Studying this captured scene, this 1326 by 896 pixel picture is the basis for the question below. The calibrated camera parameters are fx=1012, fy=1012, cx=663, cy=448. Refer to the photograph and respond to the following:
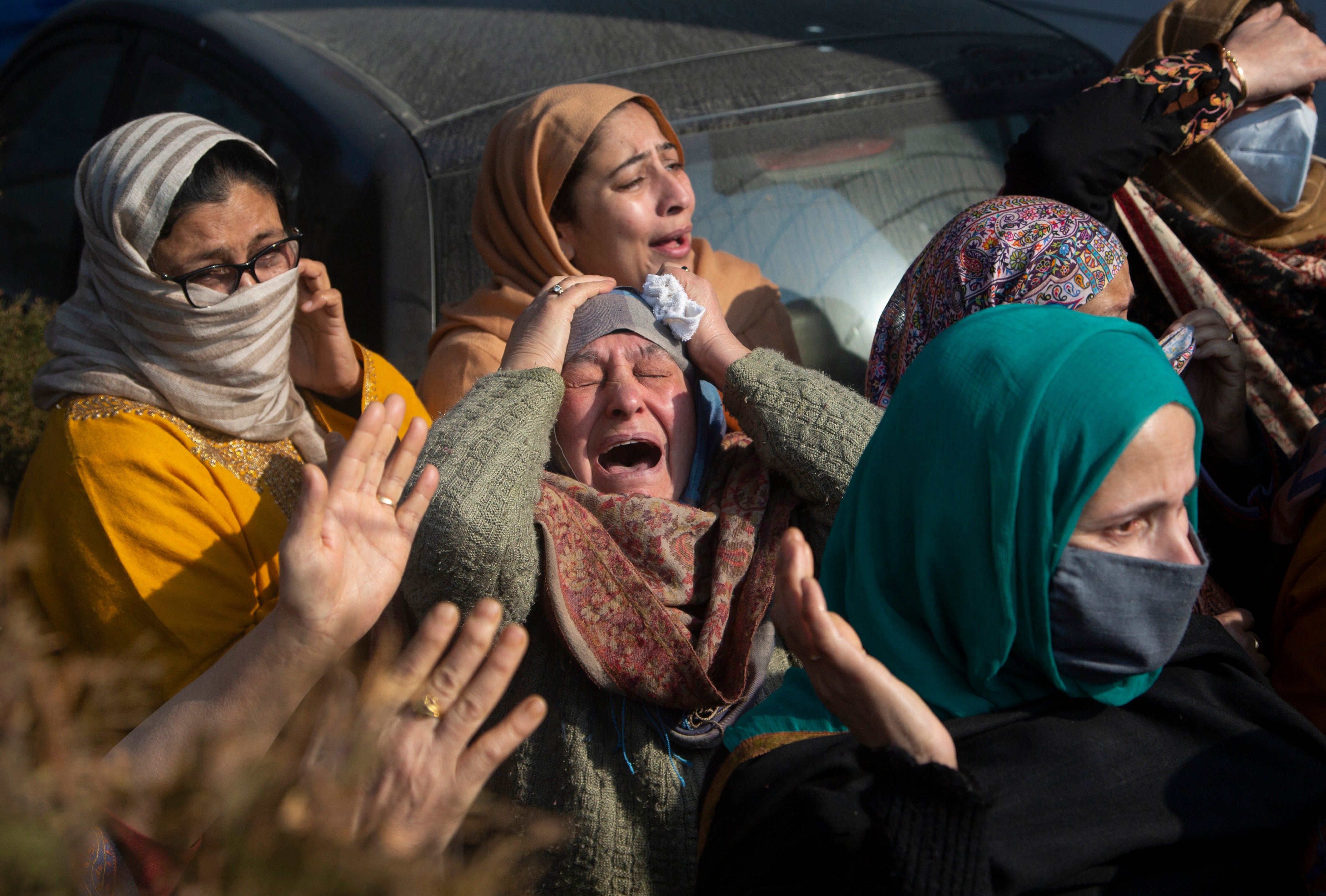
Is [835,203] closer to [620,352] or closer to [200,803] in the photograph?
[620,352]

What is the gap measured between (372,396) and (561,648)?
1062mm

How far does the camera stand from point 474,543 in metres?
1.84

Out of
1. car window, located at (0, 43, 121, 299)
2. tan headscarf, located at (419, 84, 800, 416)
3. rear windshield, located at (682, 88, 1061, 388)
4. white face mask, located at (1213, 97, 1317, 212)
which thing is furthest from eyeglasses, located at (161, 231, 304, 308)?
white face mask, located at (1213, 97, 1317, 212)

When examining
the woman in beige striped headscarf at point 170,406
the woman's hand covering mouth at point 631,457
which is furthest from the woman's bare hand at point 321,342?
the woman's hand covering mouth at point 631,457

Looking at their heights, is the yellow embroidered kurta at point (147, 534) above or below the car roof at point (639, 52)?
below

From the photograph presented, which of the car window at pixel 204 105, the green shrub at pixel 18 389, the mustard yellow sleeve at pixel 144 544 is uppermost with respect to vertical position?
the car window at pixel 204 105

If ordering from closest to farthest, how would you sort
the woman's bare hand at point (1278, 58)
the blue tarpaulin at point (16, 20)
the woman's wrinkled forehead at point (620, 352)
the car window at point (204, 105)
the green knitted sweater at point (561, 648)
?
the green knitted sweater at point (561, 648)
the woman's wrinkled forehead at point (620, 352)
the woman's bare hand at point (1278, 58)
the car window at point (204, 105)
the blue tarpaulin at point (16, 20)

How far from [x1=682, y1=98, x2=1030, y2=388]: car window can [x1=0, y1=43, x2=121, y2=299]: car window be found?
258 centimetres

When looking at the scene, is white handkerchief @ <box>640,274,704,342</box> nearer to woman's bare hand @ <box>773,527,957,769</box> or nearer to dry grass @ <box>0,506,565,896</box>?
woman's bare hand @ <box>773,527,957,769</box>

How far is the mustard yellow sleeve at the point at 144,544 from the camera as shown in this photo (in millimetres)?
1979

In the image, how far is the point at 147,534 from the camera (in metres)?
2.03

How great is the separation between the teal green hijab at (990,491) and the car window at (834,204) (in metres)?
1.71

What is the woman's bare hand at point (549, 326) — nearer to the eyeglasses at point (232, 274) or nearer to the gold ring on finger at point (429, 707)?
the eyeglasses at point (232, 274)

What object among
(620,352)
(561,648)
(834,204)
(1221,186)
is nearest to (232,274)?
(620,352)
